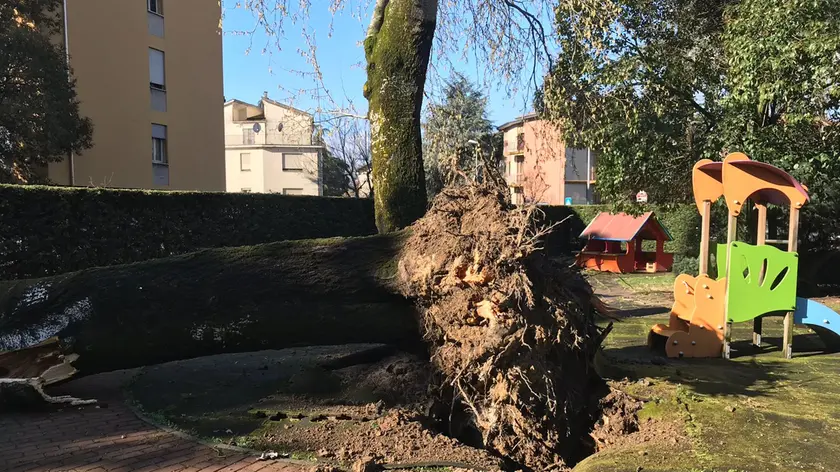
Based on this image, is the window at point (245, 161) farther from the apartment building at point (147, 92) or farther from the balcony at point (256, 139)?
the apartment building at point (147, 92)

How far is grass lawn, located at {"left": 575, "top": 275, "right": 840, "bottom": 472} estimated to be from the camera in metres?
3.40

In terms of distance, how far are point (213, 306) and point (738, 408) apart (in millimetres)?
4171

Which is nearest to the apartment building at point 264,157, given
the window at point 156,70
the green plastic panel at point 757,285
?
the window at point 156,70

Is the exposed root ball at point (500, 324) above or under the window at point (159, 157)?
under

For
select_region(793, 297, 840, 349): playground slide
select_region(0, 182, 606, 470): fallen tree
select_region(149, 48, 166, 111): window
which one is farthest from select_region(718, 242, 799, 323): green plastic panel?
select_region(149, 48, 166, 111): window

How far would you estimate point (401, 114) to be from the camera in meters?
6.23

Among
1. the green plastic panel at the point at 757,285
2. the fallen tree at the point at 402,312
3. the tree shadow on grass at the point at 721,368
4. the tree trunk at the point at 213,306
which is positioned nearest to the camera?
the fallen tree at the point at 402,312

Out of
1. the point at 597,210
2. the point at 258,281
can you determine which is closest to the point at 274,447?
the point at 258,281

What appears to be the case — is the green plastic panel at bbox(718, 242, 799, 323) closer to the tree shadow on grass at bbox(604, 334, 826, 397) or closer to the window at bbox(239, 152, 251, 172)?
the tree shadow on grass at bbox(604, 334, 826, 397)

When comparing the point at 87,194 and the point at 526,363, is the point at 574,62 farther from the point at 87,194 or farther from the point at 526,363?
the point at 87,194

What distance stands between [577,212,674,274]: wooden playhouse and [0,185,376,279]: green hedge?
9.16 meters

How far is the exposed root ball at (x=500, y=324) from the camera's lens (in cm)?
389

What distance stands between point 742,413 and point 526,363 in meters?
1.80

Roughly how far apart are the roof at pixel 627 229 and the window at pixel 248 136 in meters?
38.4
